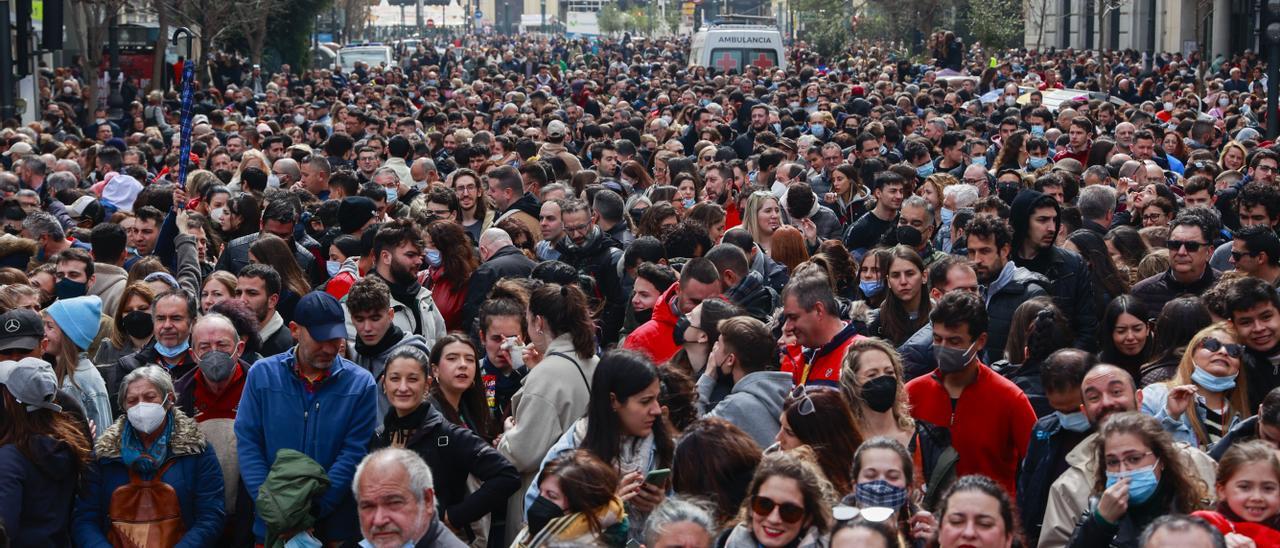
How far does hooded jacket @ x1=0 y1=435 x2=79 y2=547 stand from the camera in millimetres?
6211

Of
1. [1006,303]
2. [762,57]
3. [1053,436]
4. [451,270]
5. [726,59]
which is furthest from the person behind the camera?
[726,59]

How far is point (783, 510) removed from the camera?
16.3 feet

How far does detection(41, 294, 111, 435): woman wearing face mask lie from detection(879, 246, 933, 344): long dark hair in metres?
3.59

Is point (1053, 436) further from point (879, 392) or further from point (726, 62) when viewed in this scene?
point (726, 62)

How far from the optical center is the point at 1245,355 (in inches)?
280

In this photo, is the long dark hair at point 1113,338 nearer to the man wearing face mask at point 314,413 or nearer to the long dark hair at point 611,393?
the long dark hair at point 611,393

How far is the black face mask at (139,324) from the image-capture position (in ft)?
26.3

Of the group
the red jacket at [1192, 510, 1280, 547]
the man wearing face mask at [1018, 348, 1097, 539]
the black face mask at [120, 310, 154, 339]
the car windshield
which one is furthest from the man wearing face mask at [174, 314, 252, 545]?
the car windshield

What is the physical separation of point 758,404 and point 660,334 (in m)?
1.75

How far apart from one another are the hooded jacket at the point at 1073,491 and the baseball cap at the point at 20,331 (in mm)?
3856

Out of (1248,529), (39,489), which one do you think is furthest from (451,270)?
(1248,529)

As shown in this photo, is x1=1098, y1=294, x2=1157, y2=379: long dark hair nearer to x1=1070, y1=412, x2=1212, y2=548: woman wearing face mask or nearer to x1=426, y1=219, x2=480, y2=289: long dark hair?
x1=1070, y1=412, x2=1212, y2=548: woman wearing face mask

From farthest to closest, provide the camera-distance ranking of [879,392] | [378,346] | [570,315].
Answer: [378,346] < [570,315] < [879,392]

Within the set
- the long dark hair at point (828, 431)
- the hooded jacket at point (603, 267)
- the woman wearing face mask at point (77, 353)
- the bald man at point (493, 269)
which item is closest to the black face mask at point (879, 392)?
the long dark hair at point (828, 431)
